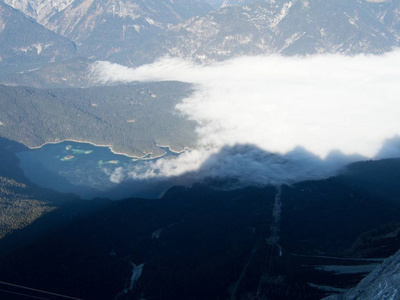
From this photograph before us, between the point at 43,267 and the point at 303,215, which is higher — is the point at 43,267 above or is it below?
below

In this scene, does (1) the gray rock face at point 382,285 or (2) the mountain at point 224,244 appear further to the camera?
(2) the mountain at point 224,244

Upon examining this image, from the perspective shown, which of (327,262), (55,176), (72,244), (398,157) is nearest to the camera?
(327,262)

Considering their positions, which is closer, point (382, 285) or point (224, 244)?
point (382, 285)

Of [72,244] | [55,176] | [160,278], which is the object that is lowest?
[160,278]

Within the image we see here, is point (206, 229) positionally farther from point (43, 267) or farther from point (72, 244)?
point (43, 267)

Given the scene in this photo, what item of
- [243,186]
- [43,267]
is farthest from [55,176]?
[43,267]

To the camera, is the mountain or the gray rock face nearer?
the gray rock face

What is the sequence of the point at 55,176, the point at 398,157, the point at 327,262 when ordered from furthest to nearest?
the point at 55,176
the point at 398,157
the point at 327,262

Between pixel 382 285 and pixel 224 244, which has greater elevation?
pixel 224 244
